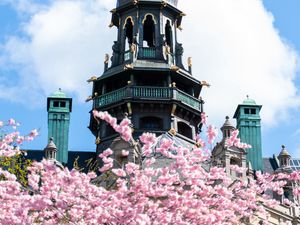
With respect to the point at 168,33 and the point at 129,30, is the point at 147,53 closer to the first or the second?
the point at 168,33

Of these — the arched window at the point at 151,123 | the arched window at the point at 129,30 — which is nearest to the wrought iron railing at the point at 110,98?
the arched window at the point at 151,123

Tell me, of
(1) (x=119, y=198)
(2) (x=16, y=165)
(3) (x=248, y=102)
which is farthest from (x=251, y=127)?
(1) (x=119, y=198)

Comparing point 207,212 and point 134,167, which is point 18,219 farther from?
point 207,212

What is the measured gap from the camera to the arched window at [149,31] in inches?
2606

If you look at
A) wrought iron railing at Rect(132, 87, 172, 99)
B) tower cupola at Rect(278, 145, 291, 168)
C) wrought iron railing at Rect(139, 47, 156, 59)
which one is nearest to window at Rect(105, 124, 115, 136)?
wrought iron railing at Rect(132, 87, 172, 99)

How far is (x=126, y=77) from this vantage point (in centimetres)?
6288

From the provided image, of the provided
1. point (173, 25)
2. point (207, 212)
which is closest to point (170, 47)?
point (173, 25)

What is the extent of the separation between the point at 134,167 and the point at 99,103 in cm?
3808

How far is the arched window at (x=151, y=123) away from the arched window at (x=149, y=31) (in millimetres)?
8738

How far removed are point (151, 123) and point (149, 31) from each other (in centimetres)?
1063

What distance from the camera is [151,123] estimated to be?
61500 mm

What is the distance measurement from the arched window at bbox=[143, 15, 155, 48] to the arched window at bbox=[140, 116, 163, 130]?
28.7 feet

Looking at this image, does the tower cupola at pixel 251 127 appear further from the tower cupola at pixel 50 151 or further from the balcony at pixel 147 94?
the tower cupola at pixel 50 151

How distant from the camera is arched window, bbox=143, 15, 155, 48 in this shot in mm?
66188
